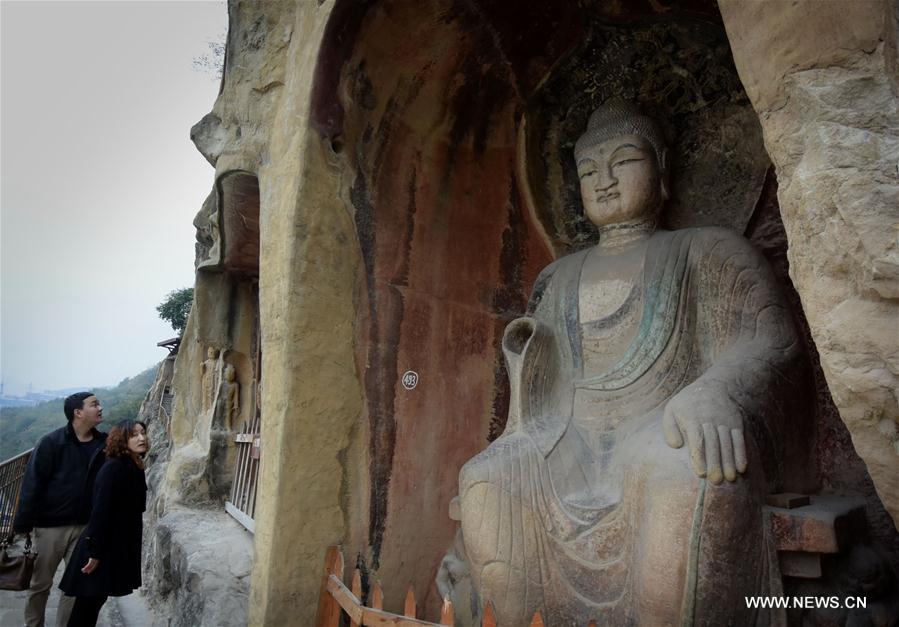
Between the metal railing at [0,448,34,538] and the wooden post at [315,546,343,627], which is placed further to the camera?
the metal railing at [0,448,34,538]

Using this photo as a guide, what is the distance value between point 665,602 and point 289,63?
3097 millimetres

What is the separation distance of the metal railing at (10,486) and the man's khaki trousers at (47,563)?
3543 mm

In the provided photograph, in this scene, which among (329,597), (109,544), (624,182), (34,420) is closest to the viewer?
(329,597)

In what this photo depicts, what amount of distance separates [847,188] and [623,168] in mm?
1733

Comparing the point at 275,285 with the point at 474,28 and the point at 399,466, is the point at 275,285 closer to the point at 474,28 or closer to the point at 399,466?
the point at 399,466

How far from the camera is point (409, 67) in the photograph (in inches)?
134

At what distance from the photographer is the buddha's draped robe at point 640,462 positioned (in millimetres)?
1991

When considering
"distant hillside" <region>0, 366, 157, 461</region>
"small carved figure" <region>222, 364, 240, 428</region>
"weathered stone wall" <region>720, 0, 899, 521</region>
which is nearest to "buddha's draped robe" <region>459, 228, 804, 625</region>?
"weathered stone wall" <region>720, 0, 899, 521</region>

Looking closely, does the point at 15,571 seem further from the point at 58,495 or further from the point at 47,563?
the point at 58,495

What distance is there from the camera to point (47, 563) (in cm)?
384

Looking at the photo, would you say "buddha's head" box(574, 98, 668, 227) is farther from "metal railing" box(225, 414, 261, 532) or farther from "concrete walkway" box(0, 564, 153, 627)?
"concrete walkway" box(0, 564, 153, 627)

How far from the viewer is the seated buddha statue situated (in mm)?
2008

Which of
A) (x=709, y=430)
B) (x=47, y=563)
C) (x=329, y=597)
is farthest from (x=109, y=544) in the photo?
(x=709, y=430)

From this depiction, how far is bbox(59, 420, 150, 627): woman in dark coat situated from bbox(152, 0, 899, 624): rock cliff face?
784 millimetres
